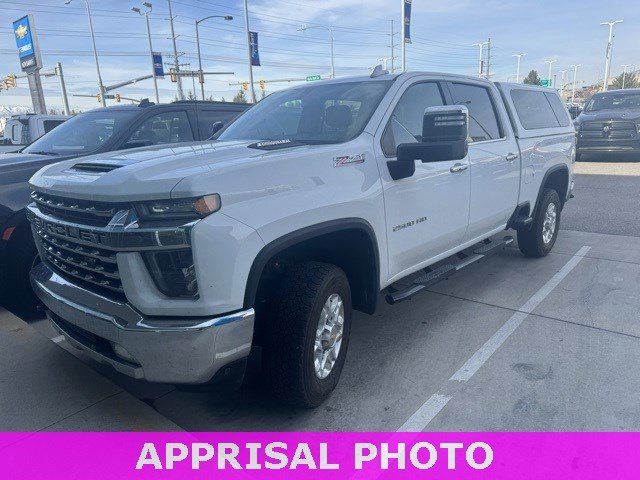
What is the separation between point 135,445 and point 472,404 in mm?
1935

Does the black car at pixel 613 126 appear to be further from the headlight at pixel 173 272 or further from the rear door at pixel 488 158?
the headlight at pixel 173 272

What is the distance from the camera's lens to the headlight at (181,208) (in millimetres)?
2240

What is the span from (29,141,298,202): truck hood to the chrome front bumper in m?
0.54

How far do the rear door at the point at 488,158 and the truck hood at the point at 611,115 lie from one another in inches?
451

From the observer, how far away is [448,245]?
416 cm

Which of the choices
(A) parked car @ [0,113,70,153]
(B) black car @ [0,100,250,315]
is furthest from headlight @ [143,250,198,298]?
(A) parked car @ [0,113,70,153]

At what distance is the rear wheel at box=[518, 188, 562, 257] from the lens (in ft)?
18.9

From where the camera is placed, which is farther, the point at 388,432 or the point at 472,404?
the point at 472,404

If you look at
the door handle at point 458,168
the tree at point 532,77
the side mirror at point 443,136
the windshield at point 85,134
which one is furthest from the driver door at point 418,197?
the tree at point 532,77

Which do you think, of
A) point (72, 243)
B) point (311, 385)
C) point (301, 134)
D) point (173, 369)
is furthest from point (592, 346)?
point (72, 243)

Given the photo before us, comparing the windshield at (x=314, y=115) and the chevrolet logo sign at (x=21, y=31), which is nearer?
the windshield at (x=314, y=115)

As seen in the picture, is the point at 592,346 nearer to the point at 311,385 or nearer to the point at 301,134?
the point at 311,385

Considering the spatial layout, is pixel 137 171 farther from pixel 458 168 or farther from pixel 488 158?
pixel 488 158

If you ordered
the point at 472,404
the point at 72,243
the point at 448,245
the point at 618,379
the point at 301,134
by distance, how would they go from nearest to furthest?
1. the point at 72,243
2. the point at 472,404
3. the point at 618,379
4. the point at 301,134
5. the point at 448,245
